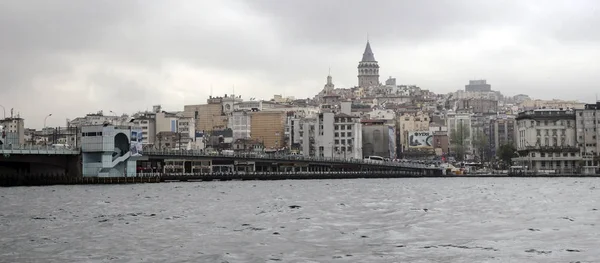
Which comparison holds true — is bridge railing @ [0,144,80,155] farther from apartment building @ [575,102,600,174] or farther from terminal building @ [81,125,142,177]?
apartment building @ [575,102,600,174]

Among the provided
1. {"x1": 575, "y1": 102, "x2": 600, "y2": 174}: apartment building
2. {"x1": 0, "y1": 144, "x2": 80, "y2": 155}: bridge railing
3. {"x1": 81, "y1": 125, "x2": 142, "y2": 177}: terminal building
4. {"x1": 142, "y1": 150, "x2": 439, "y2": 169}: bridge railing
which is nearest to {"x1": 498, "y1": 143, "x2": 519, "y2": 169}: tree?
{"x1": 575, "y1": 102, "x2": 600, "y2": 174}: apartment building

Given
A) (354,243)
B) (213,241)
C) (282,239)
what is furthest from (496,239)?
(213,241)

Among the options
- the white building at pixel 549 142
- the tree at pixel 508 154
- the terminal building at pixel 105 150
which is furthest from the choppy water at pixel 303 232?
the tree at pixel 508 154

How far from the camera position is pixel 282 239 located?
1593 inches

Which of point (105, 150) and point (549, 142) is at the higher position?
point (549, 142)

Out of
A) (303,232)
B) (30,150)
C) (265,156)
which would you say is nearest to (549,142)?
(265,156)

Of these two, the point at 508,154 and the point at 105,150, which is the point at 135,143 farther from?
the point at 508,154

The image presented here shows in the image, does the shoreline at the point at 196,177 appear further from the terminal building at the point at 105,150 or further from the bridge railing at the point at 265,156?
the bridge railing at the point at 265,156

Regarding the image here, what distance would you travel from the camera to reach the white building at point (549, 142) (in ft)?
561

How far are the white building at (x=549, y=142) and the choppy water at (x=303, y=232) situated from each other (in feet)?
344

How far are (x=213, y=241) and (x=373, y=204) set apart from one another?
28.7 metres

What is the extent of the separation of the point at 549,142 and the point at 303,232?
141m

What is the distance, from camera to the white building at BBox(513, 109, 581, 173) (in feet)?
561

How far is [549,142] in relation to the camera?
17738cm
